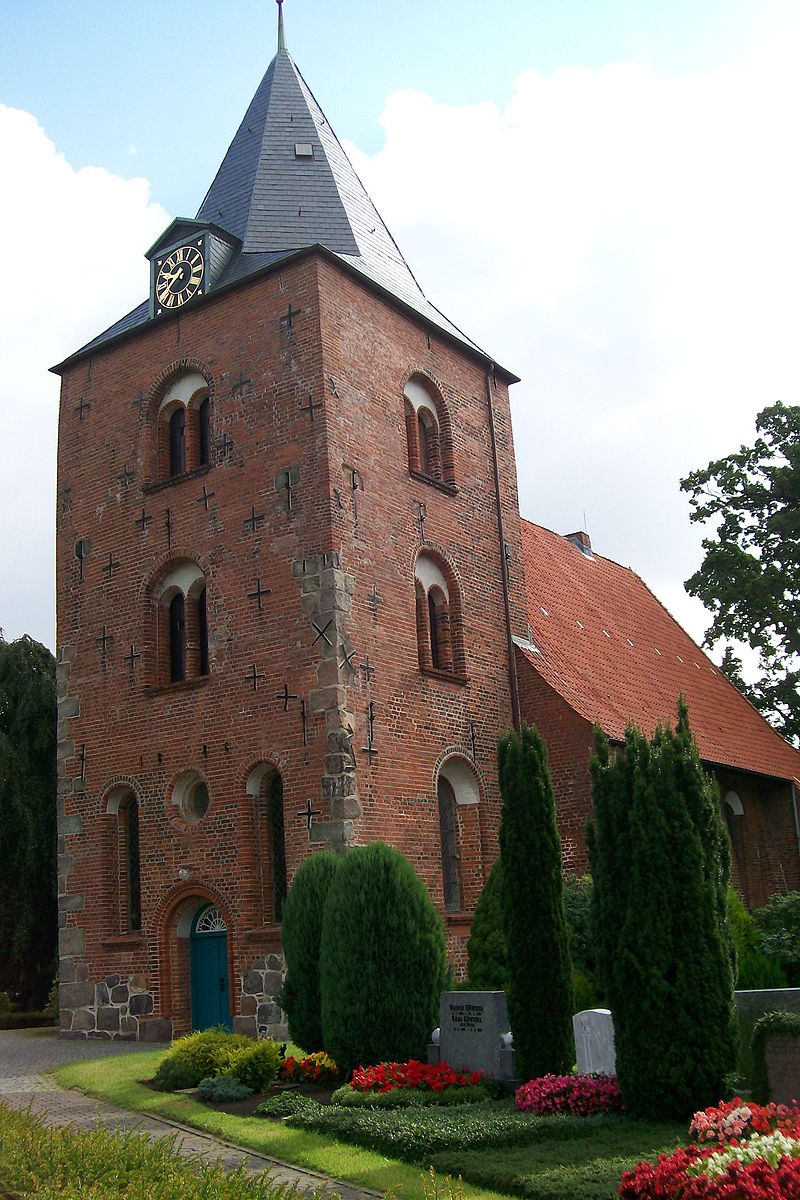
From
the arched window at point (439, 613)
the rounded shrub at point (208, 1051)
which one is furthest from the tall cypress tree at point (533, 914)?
the arched window at point (439, 613)

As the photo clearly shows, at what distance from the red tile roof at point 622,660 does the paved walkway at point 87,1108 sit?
9.17 metres

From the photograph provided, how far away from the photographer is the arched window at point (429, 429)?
19.6 metres

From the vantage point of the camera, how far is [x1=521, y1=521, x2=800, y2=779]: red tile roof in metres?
21.1

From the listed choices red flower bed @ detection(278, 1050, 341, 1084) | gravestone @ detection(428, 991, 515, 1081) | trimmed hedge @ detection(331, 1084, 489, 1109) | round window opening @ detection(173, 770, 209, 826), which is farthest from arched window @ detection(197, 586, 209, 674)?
trimmed hedge @ detection(331, 1084, 489, 1109)

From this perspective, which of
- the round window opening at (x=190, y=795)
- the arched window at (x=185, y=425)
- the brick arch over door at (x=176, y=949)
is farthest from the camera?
the arched window at (x=185, y=425)

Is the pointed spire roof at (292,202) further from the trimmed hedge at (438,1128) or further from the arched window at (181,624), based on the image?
the trimmed hedge at (438,1128)

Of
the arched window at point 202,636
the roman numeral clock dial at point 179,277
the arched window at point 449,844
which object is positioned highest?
the roman numeral clock dial at point 179,277

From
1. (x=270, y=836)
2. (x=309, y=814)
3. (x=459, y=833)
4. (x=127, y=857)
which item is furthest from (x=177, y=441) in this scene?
(x=459, y=833)

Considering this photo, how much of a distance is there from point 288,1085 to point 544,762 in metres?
4.38

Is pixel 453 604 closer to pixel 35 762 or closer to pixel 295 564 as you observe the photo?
pixel 295 564

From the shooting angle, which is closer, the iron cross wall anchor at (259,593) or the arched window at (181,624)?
the iron cross wall anchor at (259,593)

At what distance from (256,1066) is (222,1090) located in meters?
0.68

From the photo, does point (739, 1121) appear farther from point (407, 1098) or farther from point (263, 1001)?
point (263, 1001)

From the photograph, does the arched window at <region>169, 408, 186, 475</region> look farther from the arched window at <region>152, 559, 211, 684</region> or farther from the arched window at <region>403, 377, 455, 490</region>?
the arched window at <region>403, 377, 455, 490</region>
